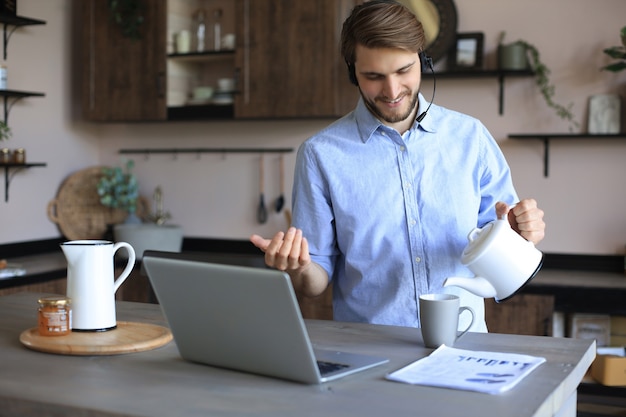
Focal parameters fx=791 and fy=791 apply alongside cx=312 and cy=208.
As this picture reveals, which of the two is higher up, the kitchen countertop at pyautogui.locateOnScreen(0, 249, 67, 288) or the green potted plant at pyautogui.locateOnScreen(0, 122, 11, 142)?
the green potted plant at pyautogui.locateOnScreen(0, 122, 11, 142)

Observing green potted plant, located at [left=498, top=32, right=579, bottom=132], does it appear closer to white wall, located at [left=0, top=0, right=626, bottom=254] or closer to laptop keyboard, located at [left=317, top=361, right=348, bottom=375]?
white wall, located at [left=0, top=0, right=626, bottom=254]

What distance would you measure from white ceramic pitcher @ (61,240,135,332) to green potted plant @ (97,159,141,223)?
247cm

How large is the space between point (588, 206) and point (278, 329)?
2514mm

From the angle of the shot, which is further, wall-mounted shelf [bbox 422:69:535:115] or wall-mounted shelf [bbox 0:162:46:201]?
wall-mounted shelf [bbox 0:162:46:201]

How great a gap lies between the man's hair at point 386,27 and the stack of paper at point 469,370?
0.73m

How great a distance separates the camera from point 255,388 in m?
1.29

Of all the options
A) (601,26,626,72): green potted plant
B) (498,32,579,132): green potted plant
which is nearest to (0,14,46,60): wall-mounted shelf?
(498,32,579,132): green potted plant

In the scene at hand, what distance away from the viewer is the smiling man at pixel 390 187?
1.88 m

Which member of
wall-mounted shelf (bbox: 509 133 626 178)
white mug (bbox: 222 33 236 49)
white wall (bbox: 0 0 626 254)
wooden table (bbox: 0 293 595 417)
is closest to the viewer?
wooden table (bbox: 0 293 595 417)

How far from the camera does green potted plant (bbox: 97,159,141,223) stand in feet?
13.5

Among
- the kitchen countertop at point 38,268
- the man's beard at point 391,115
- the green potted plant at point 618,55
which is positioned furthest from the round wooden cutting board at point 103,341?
the green potted plant at point 618,55

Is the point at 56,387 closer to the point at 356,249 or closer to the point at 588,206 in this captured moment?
the point at 356,249

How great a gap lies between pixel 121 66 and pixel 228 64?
0.56 meters

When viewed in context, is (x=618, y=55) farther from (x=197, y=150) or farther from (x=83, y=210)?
(x=83, y=210)
